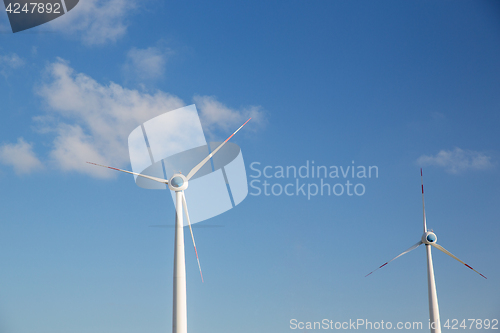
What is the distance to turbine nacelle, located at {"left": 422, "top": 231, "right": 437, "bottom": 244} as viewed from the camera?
64.6m

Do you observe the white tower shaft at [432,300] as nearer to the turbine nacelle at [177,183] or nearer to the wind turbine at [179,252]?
the wind turbine at [179,252]

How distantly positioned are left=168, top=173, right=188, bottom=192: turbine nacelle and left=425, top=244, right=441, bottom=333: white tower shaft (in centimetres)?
3774

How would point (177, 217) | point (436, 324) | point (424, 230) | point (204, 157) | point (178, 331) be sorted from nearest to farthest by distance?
point (178, 331)
point (177, 217)
point (204, 157)
point (436, 324)
point (424, 230)

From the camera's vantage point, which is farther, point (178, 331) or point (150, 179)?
point (150, 179)

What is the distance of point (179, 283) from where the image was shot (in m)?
43.4

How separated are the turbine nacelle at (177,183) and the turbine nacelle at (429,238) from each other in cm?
3676

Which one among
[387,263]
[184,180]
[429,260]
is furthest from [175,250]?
[429,260]

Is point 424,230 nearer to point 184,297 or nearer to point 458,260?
point 458,260

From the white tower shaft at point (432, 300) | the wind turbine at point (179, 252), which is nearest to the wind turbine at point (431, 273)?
the white tower shaft at point (432, 300)

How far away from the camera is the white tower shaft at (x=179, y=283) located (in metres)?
42.6

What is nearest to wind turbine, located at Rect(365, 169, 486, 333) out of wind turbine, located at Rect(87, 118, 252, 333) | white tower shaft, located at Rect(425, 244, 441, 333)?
white tower shaft, located at Rect(425, 244, 441, 333)

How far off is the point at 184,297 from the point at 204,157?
47.9ft

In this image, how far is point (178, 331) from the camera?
42312 mm

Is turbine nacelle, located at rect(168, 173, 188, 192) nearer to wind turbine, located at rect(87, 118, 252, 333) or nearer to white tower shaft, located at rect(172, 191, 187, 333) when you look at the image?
wind turbine, located at rect(87, 118, 252, 333)
